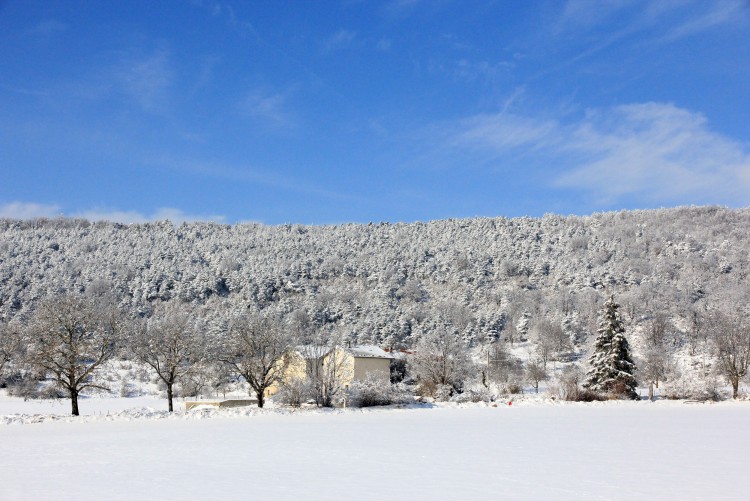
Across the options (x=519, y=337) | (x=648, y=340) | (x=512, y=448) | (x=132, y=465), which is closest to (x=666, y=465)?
(x=512, y=448)

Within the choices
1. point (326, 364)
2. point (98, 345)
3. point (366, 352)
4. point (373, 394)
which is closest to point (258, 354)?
point (326, 364)

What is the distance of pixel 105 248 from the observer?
170 metres

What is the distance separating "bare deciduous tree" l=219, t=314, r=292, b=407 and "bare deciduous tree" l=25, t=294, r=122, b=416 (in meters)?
8.62

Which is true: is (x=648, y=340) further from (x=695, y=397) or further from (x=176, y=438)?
(x=176, y=438)

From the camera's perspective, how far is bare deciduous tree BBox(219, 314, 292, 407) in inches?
1710

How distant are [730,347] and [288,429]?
155 ft

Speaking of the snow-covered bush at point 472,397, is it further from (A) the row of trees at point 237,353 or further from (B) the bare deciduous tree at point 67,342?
(B) the bare deciduous tree at point 67,342

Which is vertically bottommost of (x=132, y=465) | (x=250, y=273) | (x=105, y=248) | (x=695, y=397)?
(x=695, y=397)

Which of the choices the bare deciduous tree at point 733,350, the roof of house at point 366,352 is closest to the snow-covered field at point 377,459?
the bare deciduous tree at point 733,350

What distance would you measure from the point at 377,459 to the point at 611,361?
130 feet

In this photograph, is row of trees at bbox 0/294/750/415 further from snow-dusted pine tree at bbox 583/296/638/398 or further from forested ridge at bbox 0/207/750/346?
forested ridge at bbox 0/207/750/346

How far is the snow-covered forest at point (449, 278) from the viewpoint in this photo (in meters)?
108

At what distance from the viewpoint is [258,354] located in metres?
43.7

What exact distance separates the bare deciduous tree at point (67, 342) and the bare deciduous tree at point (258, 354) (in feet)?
28.3
